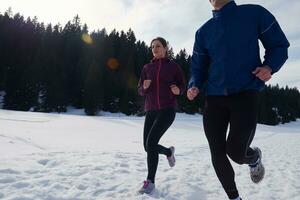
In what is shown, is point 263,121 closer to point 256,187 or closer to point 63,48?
point 63,48

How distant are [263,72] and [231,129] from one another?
645 mm

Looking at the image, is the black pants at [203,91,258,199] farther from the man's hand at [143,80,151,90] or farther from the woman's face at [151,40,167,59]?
the woman's face at [151,40,167,59]

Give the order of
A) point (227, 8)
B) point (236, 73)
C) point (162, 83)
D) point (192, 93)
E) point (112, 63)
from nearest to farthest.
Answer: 1. point (236, 73)
2. point (227, 8)
3. point (192, 93)
4. point (162, 83)
5. point (112, 63)

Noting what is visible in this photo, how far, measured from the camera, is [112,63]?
65500 millimetres

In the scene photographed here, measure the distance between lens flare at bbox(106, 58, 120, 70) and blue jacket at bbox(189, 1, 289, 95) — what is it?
6109 cm

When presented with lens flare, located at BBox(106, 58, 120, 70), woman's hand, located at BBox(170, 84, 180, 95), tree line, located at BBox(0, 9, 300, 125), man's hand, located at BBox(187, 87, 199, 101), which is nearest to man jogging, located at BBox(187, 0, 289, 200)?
man's hand, located at BBox(187, 87, 199, 101)

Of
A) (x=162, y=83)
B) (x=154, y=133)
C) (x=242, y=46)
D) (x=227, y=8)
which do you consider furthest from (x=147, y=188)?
(x=227, y=8)

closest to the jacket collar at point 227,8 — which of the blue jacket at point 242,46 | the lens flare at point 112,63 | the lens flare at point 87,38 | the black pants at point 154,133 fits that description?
the blue jacket at point 242,46

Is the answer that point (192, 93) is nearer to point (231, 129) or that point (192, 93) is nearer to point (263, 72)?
point (231, 129)

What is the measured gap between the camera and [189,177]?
626 cm

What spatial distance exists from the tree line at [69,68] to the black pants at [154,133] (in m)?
50.9

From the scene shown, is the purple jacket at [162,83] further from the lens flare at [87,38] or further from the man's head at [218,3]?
the lens flare at [87,38]

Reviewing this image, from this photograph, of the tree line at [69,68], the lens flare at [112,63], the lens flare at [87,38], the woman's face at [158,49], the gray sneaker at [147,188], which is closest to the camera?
the gray sneaker at [147,188]

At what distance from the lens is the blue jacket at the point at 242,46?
3461 mm
